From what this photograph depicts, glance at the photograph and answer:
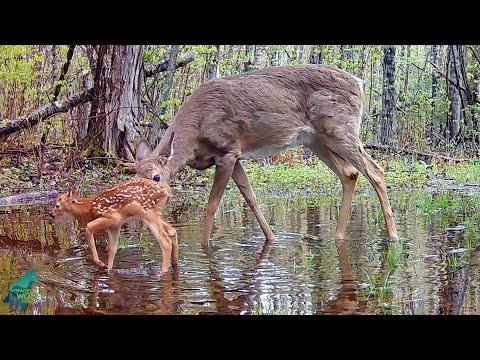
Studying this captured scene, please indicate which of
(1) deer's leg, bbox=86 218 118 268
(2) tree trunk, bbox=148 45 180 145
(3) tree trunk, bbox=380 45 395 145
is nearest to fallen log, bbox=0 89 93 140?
(2) tree trunk, bbox=148 45 180 145

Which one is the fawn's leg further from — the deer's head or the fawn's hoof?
the deer's head

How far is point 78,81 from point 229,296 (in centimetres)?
1076

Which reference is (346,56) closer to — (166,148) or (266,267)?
(166,148)

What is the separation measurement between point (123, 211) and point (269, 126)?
2.00 metres

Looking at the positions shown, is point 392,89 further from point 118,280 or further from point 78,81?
point 118,280

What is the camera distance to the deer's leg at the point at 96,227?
4949 millimetres

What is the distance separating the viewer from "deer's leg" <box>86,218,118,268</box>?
495cm

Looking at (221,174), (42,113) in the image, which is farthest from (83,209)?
(42,113)

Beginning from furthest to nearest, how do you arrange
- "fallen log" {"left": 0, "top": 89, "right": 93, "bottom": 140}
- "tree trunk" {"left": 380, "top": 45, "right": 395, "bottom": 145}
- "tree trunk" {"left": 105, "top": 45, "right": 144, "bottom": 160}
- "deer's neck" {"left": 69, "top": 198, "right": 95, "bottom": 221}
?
1. "tree trunk" {"left": 380, "top": 45, "right": 395, "bottom": 145}
2. "tree trunk" {"left": 105, "top": 45, "right": 144, "bottom": 160}
3. "fallen log" {"left": 0, "top": 89, "right": 93, "bottom": 140}
4. "deer's neck" {"left": 69, "top": 198, "right": 95, "bottom": 221}

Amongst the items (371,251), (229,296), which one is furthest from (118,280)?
(371,251)

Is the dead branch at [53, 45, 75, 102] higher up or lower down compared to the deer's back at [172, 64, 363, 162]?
higher up

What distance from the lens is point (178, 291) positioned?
4250 mm

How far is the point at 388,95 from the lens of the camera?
17.4 meters

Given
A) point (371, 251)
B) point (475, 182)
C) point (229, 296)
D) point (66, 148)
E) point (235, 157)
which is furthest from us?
point (66, 148)
